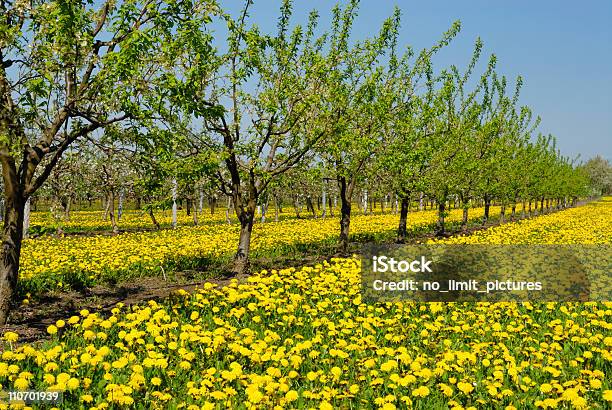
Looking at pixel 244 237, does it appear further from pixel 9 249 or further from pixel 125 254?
pixel 9 249

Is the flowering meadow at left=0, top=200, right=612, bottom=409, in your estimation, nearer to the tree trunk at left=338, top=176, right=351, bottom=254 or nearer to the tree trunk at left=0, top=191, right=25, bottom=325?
the tree trunk at left=0, top=191, right=25, bottom=325

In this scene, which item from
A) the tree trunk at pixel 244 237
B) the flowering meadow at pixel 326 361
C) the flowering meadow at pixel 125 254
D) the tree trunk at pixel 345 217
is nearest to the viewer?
the flowering meadow at pixel 326 361

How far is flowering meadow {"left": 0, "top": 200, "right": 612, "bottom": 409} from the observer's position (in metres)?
6.05

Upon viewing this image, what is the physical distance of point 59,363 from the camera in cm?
711

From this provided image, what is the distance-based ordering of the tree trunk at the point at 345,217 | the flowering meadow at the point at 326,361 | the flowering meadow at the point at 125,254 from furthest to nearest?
the tree trunk at the point at 345,217 < the flowering meadow at the point at 125,254 < the flowering meadow at the point at 326,361

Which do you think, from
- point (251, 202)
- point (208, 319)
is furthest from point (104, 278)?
point (208, 319)

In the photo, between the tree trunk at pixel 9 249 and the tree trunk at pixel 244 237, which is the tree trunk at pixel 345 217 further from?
the tree trunk at pixel 9 249

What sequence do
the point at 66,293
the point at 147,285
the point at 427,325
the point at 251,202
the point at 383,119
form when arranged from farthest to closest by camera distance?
the point at 383,119 < the point at 251,202 < the point at 147,285 < the point at 66,293 < the point at 427,325

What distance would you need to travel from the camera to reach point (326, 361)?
7.68m

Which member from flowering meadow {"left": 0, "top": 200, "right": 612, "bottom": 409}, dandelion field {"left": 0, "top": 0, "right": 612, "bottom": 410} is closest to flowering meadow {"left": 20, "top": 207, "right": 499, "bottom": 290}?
dandelion field {"left": 0, "top": 0, "right": 612, "bottom": 410}

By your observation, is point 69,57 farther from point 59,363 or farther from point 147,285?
point 147,285

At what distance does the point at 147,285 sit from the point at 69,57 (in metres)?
7.28

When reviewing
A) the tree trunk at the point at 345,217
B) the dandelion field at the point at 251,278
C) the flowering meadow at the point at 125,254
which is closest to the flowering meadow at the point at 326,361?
the dandelion field at the point at 251,278

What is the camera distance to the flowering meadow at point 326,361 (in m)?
6.05
